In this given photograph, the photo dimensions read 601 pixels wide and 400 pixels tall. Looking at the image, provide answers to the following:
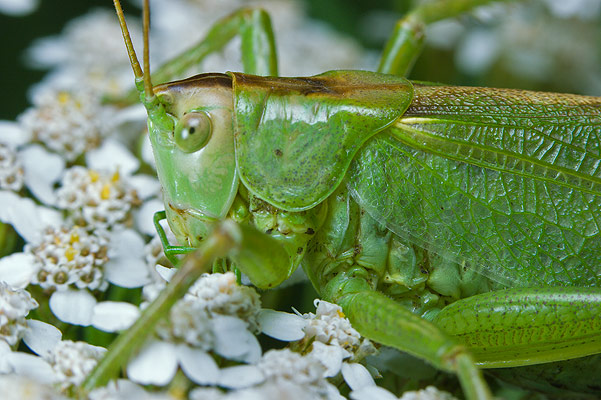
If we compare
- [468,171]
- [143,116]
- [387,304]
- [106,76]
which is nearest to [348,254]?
[387,304]

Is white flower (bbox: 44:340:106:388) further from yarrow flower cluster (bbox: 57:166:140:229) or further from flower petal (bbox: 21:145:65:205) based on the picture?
flower petal (bbox: 21:145:65:205)

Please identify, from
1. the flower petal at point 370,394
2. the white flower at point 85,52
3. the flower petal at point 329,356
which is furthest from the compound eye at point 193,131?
the white flower at point 85,52

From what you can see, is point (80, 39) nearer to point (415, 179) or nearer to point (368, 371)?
point (415, 179)

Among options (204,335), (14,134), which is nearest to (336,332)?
(204,335)

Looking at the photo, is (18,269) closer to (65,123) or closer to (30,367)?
(30,367)

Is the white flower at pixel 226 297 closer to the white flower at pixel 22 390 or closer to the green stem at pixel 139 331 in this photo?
the green stem at pixel 139 331

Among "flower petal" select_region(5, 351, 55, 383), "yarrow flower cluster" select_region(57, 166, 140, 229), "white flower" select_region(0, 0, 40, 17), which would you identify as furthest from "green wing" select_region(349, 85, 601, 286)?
"white flower" select_region(0, 0, 40, 17)

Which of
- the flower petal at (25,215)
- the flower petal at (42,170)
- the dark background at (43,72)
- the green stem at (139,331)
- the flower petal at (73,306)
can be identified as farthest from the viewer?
the dark background at (43,72)
